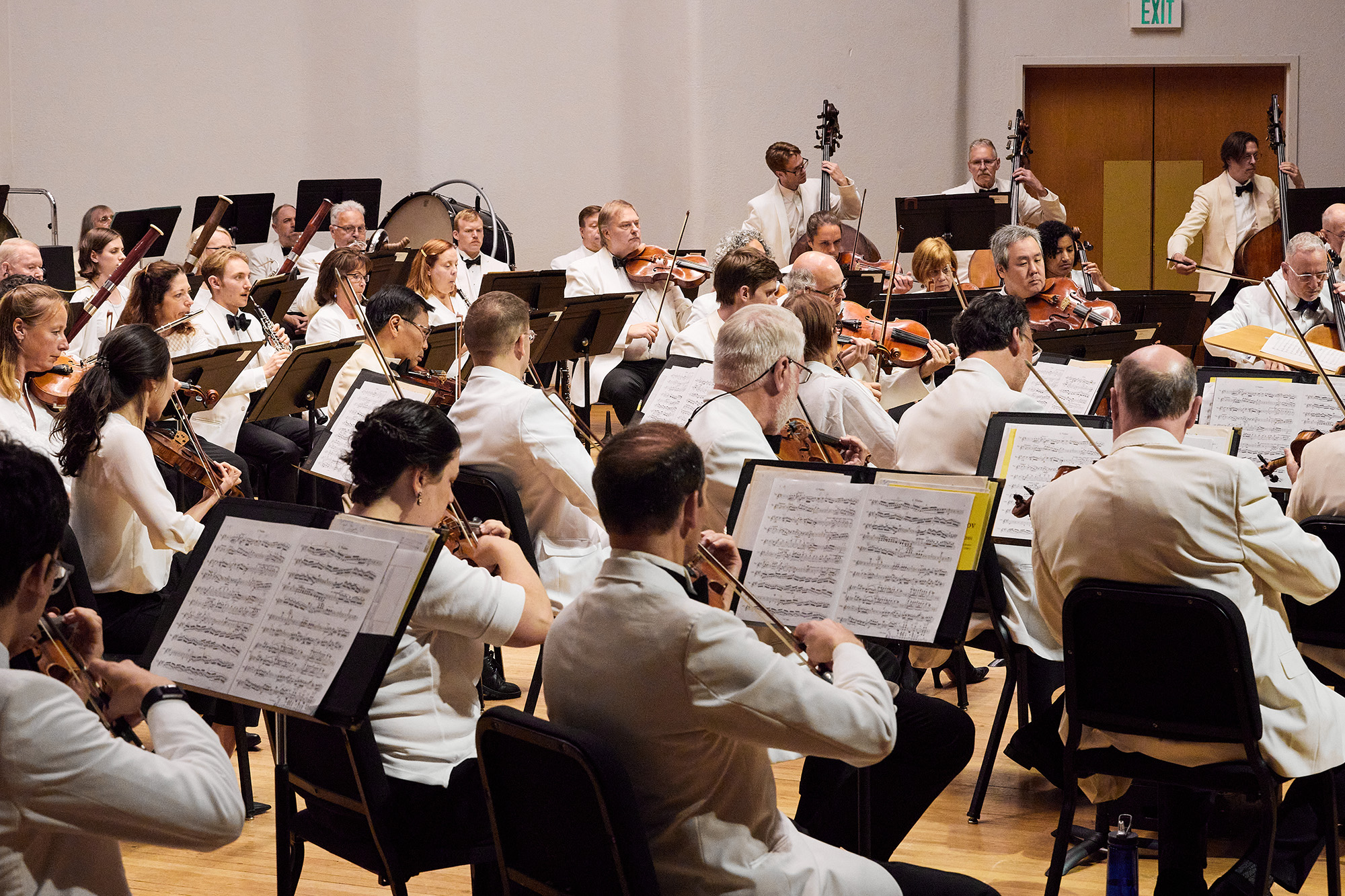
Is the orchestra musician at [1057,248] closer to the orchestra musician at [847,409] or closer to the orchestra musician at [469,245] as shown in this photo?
the orchestra musician at [847,409]

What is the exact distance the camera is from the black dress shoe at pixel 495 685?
407 centimetres

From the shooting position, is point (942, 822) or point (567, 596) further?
point (567, 596)

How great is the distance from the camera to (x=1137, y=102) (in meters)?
9.80

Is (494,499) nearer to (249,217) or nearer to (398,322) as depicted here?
(398,322)

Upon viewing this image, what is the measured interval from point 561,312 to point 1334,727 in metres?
3.59

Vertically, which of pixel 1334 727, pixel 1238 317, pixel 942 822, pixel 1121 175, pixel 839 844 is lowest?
pixel 942 822

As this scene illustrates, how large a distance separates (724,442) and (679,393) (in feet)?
2.89

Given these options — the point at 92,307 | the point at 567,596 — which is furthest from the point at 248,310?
the point at 567,596

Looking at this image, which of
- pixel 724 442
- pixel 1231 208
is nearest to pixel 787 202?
pixel 1231 208

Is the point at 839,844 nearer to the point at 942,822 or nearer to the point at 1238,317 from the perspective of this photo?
the point at 942,822

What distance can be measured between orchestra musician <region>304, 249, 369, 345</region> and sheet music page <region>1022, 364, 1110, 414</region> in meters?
2.99

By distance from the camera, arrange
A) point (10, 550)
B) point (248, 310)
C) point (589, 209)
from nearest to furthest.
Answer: point (10, 550), point (248, 310), point (589, 209)

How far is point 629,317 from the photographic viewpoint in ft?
21.9

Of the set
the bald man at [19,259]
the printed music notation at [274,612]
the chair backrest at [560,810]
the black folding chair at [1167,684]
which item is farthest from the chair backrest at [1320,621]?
the bald man at [19,259]
